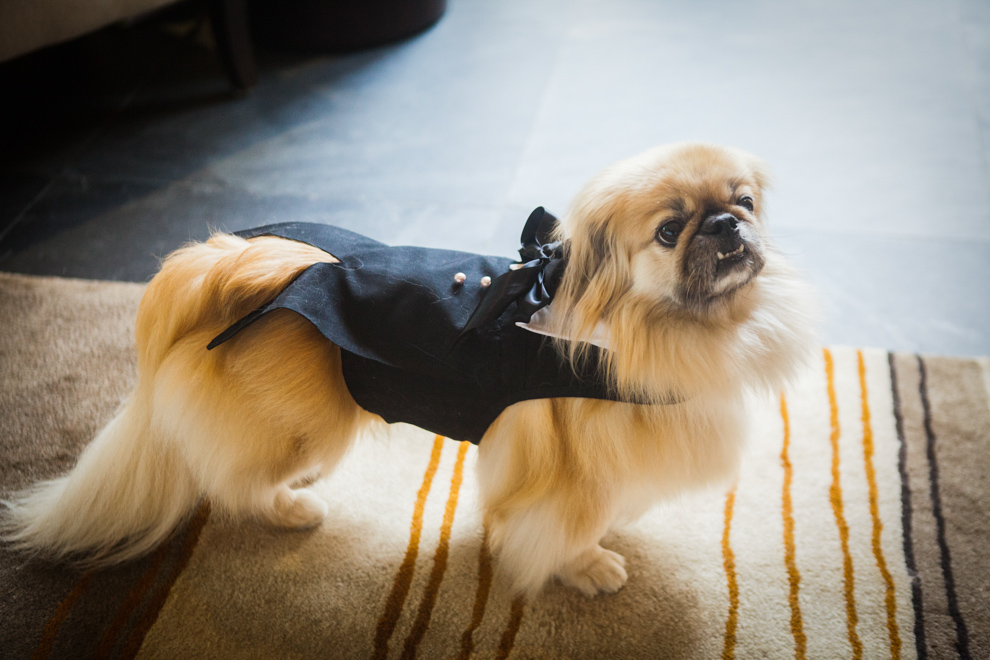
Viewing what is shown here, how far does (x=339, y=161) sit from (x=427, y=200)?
1.54ft

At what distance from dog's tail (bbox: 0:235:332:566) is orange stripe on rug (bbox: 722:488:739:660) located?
108 centimetres

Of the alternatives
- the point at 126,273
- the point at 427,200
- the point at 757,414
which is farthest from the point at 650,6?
the point at 126,273

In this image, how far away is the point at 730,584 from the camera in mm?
1436

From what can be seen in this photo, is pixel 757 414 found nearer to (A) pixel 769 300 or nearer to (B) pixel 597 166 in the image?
(A) pixel 769 300

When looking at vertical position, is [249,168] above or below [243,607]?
above

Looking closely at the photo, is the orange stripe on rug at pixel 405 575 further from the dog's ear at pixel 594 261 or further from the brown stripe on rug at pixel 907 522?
the brown stripe on rug at pixel 907 522

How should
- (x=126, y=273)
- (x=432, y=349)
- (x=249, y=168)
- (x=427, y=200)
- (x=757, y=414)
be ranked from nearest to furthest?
(x=432, y=349) → (x=757, y=414) → (x=126, y=273) → (x=427, y=200) → (x=249, y=168)

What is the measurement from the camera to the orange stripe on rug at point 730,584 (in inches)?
52.7

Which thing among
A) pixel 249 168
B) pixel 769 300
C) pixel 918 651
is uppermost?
pixel 769 300

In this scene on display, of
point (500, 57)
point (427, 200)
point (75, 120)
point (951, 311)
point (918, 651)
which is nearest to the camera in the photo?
point (918, 651)

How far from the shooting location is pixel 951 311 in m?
2.03

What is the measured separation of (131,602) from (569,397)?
3.44 ft

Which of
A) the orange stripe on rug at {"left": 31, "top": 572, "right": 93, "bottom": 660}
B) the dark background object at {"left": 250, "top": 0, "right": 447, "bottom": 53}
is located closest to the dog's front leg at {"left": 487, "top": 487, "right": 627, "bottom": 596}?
the orange stripe on rug at {"left": 31, "top": 572, "right": 93, "bottom": 660}

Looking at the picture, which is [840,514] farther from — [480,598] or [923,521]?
[480,598]
